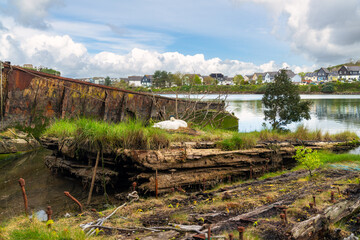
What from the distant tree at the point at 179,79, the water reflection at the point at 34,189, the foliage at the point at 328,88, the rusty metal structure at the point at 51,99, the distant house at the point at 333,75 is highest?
the distant house at the point at 333,75

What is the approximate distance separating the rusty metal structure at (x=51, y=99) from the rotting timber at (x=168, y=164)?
3794 millimetres

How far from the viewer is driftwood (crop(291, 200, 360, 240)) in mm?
4016

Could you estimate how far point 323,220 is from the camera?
14.9 ft

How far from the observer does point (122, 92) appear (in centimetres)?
1302

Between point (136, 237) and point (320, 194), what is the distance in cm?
427

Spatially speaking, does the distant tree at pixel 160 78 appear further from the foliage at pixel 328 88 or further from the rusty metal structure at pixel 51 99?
the rusty metal structure at pixel 51 99

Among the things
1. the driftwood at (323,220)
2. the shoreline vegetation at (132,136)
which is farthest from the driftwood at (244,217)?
the shoreline vegetation at (132,136)

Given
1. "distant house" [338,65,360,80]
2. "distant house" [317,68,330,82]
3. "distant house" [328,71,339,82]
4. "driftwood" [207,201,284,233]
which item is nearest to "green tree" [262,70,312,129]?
"driftwood" [207,201,284,233]

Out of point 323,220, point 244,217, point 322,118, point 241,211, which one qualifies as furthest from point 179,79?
point 322,118

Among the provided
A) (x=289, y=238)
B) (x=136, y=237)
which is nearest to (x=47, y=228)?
(x=136, y=237)

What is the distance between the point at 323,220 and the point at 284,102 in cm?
1508

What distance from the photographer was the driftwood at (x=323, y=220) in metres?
4.02

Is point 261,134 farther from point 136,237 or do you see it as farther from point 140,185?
point 136,237

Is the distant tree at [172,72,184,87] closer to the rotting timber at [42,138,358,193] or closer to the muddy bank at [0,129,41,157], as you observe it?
the rotting timber at [42,138,358,193]
